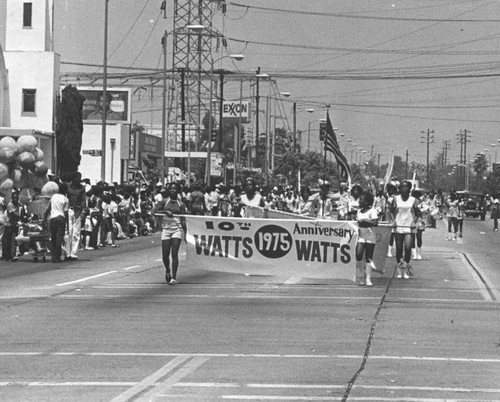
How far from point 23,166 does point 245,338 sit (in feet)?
71.5

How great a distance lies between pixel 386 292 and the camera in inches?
805

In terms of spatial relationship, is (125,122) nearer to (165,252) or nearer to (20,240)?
(20,240)

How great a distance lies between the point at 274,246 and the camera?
2206cm

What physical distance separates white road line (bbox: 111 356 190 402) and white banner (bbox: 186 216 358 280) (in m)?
9.64

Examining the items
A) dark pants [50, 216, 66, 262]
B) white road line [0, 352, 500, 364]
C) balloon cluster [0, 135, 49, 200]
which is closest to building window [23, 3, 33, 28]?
balloon cluster [0, 135, 49, 200]

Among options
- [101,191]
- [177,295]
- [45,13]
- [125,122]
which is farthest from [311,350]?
[125,122]

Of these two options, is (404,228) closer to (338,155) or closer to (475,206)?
(338,155)

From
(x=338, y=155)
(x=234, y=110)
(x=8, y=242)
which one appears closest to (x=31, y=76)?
(x=338, y=155)

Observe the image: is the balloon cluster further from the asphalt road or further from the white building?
the white building

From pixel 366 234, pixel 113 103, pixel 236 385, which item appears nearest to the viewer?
pixel 236 385

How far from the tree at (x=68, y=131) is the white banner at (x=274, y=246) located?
45.2 m

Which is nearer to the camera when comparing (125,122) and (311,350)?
(311,350)

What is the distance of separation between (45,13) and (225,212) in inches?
1112

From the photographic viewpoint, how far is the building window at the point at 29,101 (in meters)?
69.1
